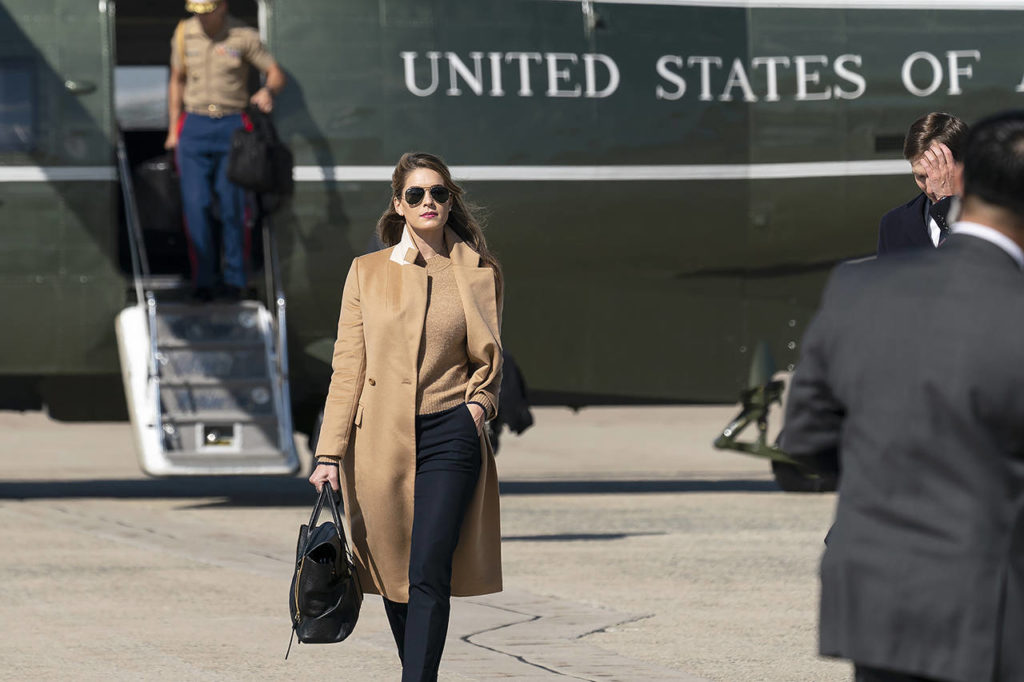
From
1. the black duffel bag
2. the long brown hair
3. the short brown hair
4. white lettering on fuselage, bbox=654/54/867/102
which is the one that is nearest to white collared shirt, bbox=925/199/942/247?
the short brown hair

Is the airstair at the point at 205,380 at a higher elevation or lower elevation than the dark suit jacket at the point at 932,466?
lower

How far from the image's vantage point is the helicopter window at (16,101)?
13.1 metres

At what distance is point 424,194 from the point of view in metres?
6.18

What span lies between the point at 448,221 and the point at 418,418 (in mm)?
753

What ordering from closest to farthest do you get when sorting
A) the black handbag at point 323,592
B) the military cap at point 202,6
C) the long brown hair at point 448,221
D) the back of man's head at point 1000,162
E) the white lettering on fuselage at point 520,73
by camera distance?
the back of man's head at point 1000,162 → the black handbag at point 323,592 → the long brown hair at point 448,221 → the military cap at point 202,6 → the white lettering on fuselage at point 520,73

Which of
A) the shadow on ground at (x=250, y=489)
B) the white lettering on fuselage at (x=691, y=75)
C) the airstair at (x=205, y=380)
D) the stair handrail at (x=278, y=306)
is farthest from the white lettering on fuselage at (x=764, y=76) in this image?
the shadow on ground at (x=250, y=489)

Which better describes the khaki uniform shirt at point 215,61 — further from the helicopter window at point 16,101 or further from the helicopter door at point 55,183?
the helicopter window at point 16,101

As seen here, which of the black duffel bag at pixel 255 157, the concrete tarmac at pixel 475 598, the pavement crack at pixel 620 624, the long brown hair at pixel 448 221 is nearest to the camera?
the long brown hair at pixel 448 221

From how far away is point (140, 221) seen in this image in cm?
1452

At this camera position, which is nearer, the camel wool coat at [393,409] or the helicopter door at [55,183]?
the camel wool coat at [393,409]

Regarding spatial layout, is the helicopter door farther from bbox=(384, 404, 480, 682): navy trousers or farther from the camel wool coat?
bbox=(384, 404, 480, 682): navy trousers

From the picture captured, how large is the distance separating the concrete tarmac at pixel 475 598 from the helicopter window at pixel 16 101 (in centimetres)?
264

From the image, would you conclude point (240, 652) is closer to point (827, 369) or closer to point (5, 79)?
point (827, 369)

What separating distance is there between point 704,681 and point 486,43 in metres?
7.37
